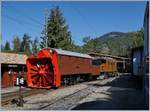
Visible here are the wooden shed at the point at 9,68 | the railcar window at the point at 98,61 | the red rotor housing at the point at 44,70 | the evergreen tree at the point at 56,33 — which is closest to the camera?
the red rotor housing at the point at 44,70

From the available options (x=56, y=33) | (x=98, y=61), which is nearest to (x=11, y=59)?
(x=98, y=61)

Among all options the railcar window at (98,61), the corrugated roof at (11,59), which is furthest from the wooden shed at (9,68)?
the railcar window at (98,61)

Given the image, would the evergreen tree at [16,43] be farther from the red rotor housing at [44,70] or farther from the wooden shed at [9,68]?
the red rotor housing at [44,70]

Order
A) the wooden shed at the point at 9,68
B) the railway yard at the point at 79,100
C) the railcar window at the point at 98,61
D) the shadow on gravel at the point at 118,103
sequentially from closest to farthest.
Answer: the shadow on gravel at the point at 118,103 → the railway yard at the point at 79,100 → the wooden shed at the point at 9,68 → the railcar window at the point at 98,61

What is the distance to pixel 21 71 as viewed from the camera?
1532 inches

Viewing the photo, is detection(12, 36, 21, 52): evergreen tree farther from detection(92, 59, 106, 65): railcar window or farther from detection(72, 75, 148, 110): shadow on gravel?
detection(72, 75, 148, 110): shadow on gravel

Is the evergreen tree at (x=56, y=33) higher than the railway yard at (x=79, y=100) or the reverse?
higher

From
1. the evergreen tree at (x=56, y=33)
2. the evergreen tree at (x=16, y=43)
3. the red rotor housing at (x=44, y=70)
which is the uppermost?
the evergreen tree at (x=16, y=43)

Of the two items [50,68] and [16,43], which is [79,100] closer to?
[50,68]

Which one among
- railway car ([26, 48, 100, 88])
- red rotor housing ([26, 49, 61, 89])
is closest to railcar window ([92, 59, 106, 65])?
railway car ([26, 48, 100, 88])

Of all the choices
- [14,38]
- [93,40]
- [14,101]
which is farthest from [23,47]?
[14,101]

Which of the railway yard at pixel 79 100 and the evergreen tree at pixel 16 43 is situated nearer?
the railway yard at pixel 79 100

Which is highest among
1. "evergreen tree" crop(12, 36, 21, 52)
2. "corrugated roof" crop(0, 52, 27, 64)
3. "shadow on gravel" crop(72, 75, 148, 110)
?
"evergreen tree" crop(12, 36, 21, 52)

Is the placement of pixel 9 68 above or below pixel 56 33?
below
